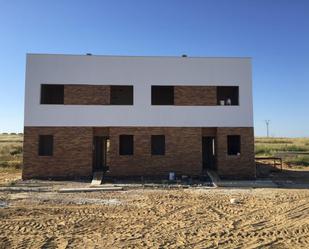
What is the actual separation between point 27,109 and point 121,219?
40.7 feet

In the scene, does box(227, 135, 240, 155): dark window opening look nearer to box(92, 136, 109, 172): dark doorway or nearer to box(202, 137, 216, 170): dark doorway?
box(202, 137, 216, 170): dark doorway

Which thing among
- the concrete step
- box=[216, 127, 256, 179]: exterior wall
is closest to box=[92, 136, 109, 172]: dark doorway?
the concrete step

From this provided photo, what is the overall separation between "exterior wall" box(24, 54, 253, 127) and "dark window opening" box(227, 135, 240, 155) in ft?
3.38

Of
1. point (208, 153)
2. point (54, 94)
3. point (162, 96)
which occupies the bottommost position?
point (208, 153)

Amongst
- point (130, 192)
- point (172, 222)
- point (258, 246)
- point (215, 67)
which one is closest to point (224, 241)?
point (258, 246)

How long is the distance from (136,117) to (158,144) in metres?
2.10

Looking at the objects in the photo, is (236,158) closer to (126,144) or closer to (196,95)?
(196,95)

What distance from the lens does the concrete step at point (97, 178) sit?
63.9 ft

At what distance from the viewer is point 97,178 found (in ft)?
67.6

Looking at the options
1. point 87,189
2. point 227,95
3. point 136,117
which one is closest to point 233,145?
A: point 227,95

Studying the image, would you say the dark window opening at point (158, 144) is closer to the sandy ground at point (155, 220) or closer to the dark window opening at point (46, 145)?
the sandy ground at point (155, 220)

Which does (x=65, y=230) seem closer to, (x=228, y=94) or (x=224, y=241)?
(x=224, y=241)

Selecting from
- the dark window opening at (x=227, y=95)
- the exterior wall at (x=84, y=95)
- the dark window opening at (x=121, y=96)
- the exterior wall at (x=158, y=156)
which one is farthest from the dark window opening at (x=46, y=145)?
the dark window opening at (x=227, y=95)

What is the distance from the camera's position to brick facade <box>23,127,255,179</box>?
21078 millimetres
